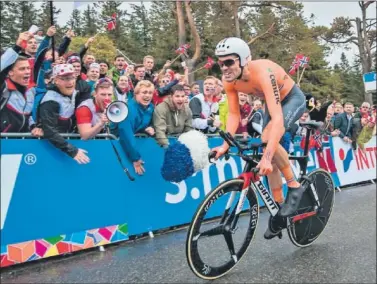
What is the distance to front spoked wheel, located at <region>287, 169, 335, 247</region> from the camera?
4.44 meters

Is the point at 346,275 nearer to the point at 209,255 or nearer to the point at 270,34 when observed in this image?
the point at 209,255

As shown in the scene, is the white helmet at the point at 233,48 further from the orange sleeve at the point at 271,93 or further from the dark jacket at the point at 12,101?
the dark jacket at the point at 12,101

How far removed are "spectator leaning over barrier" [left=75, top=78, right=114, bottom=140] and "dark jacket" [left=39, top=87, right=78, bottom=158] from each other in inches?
4.4

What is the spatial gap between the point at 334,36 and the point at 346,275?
35.0 metres

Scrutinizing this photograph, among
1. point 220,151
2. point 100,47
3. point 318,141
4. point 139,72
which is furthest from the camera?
point 100,47

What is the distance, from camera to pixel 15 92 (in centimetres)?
435

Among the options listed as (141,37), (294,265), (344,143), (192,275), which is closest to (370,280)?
(294,265)

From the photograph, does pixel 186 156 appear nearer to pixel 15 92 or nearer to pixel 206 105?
pixel 15 92

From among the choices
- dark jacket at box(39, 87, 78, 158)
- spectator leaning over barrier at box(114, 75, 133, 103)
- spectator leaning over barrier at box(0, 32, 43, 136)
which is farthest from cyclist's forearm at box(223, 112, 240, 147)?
spectator leaning over barrier at box(114, 75, 133, 103)

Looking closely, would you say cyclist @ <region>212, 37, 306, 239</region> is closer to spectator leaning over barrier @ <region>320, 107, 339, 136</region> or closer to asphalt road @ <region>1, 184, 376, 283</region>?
asphalt road @ <region>1, 184, 376, 283</region>

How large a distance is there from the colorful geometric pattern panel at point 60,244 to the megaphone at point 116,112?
1.18m

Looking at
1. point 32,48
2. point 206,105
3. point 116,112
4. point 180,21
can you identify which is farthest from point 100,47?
point 116,112

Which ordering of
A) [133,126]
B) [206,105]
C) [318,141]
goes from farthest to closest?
[318,141] < [206,105] < [133,126]

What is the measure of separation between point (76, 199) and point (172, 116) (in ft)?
5.92
